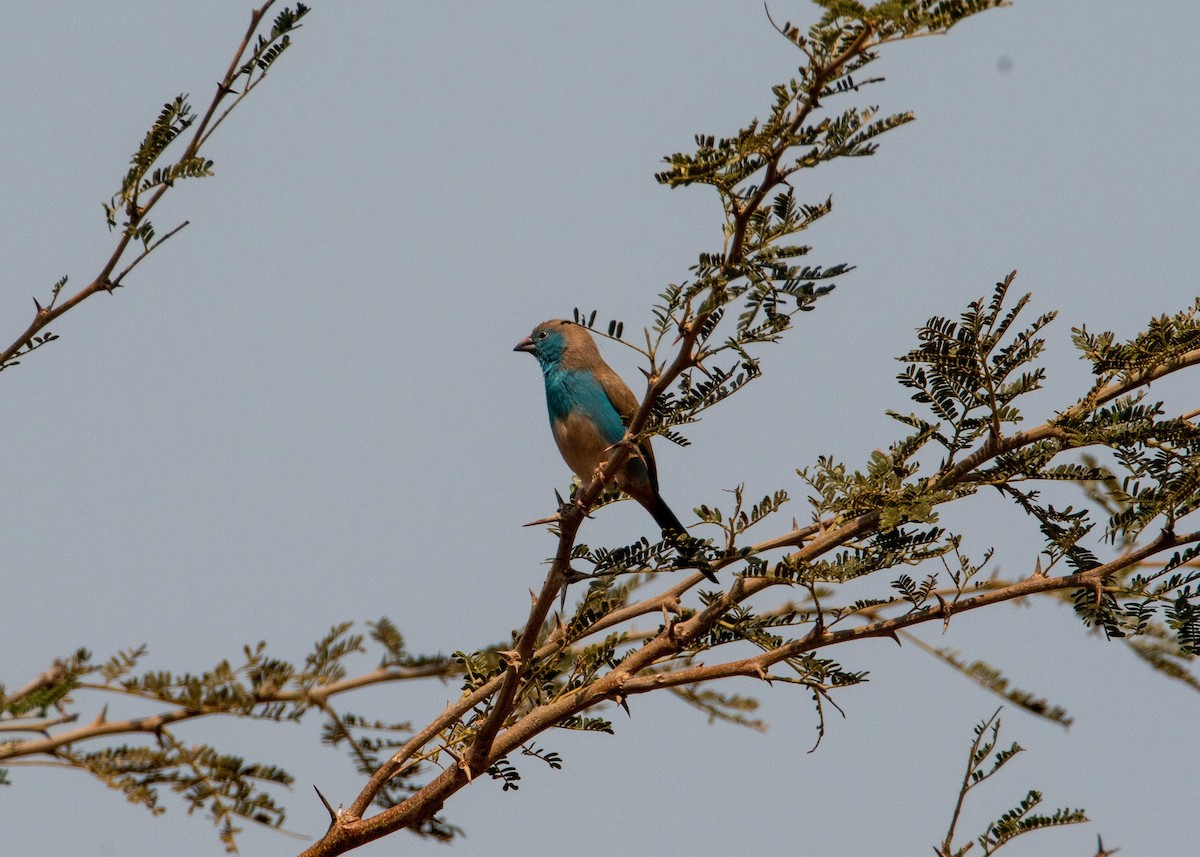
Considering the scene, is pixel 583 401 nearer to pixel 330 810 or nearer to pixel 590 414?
pixel 590 414

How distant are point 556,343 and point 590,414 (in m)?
0.76

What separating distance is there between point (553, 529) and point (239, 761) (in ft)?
4.54

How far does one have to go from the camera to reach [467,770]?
4.02 m

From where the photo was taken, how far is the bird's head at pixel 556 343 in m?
7.19

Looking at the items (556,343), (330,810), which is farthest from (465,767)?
(556,343)

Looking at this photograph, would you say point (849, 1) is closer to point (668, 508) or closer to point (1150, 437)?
point (1150, 437)

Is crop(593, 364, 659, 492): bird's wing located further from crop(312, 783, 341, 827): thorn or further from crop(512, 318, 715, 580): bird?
crop(312, 783, 341, 827): thorn

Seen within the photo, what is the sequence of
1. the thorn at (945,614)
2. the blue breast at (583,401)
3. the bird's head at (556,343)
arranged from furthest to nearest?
1. the bird's head at (556,343)
2. the blue breast at (583,401)
3. the thorn at (945,614)

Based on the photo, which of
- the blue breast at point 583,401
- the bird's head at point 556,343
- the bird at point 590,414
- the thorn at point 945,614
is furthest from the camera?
the bird's head at point 556,343

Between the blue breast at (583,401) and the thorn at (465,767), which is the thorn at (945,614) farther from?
the blue breast at (583,401)

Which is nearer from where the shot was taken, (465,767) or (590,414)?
(465,767)

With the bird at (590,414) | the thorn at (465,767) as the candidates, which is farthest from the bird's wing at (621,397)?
the thorn at (465,767)

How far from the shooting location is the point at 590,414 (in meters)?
6.70

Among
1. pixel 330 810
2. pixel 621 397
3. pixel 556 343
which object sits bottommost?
pixel 330 810
